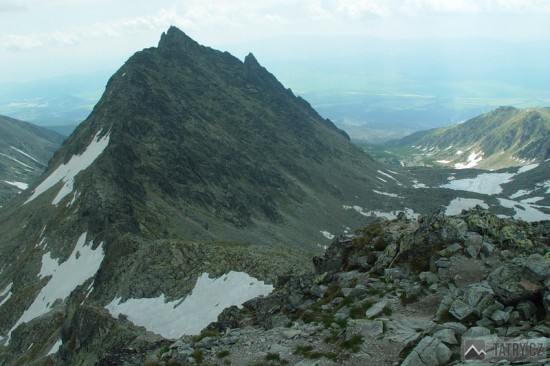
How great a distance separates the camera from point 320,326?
20.3 meters

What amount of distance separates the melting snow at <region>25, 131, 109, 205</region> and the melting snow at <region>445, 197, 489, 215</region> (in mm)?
104377

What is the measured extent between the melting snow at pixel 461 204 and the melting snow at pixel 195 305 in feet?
391

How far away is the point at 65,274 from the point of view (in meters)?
66.3

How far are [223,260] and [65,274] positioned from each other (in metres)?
33.1

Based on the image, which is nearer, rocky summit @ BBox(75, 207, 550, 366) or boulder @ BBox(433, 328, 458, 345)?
boulder @ BBox(433, 328, 458, 345)

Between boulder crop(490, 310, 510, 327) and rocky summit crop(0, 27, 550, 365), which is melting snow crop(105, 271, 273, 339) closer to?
rocky summit crop(0, 27, 550, 365)

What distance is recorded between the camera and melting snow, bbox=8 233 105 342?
202 feet

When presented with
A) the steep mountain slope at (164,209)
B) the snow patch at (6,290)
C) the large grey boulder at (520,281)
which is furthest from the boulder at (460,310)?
the snow patch at (6,290)

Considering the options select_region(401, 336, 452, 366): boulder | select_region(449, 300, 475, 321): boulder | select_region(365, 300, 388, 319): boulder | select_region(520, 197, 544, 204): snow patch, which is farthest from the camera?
select_region(520, 197, 544, 204): snow patch

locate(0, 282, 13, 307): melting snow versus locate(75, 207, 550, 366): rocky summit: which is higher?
locate(75, 207, 550, 366): rocky summit

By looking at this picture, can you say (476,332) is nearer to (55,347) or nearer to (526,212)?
(55,347)

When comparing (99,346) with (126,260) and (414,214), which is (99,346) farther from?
(414,214)

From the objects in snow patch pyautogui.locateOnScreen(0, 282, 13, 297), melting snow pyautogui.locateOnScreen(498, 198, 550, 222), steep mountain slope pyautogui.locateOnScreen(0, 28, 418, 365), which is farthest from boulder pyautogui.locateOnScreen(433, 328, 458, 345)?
melting snow pyautogui.locateOnScreen(498, 198, 550, 222)

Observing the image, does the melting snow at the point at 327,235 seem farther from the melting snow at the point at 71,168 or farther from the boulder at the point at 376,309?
the boulder at the point at 376,309
